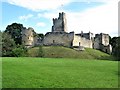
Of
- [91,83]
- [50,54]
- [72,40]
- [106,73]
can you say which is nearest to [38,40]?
[72,40]

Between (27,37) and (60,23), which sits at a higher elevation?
(60,23)

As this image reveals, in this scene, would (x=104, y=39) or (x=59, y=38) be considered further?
(x=104, y=39)

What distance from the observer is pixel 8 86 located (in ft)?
60.9

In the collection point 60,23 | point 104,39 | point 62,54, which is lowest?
point 62,54

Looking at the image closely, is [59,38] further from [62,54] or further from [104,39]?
[104,39]

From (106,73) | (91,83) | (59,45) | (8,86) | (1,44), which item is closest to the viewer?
(8,86)

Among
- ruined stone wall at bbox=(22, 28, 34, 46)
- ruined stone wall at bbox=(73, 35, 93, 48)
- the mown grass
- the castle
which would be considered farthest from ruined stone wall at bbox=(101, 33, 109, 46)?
the mown grass

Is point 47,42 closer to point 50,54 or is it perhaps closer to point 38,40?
point 38,40

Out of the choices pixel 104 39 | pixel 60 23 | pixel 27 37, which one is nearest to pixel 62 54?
pixel 27 37

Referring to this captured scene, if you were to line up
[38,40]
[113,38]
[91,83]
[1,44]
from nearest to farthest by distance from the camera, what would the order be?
[91,83], [1,44], [38,40], [113,38]

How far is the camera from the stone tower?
249 feet

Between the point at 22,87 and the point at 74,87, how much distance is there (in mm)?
3255

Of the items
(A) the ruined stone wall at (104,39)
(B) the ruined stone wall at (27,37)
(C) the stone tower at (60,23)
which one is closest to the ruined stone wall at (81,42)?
(C) the stone tower at (60,23)

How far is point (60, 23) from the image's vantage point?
250 ft
